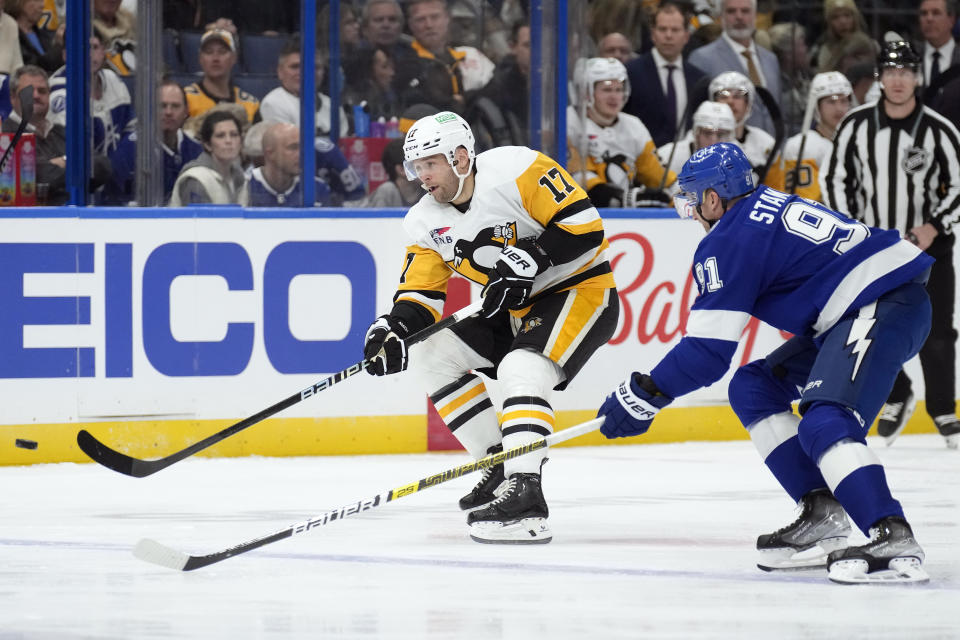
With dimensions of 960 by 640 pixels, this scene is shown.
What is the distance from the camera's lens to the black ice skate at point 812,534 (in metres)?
3.49

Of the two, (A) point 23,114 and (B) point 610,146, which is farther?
(B) point 610,146

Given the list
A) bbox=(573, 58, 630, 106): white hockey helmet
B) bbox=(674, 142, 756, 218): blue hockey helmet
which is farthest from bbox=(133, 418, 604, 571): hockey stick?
bbox=(573, 58, 630, 106): white hockey helmet

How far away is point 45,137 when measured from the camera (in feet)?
18.4

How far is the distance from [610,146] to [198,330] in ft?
6.10

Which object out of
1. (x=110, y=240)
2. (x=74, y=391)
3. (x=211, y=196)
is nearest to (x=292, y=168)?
(x=211, y=196)

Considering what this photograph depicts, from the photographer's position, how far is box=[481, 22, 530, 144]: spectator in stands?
6.05 m

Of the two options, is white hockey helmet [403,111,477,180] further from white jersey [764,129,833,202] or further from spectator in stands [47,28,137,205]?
white jersey [764,129,833,202]

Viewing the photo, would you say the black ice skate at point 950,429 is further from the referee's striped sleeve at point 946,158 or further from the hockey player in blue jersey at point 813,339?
the hockey player in blue jersey at point 813,339

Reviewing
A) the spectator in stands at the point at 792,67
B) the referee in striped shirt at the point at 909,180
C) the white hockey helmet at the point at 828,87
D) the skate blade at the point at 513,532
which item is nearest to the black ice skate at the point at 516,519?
the skate blade at the point at 513,532

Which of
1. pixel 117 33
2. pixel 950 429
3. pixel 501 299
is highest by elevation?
pixel 117 33

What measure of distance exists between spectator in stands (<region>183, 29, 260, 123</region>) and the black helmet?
2271mm

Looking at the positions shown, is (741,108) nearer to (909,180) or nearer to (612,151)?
(612,151)

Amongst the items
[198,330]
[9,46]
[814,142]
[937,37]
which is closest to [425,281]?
[198,330]

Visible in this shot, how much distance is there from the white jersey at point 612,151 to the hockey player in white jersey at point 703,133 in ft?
0.21
